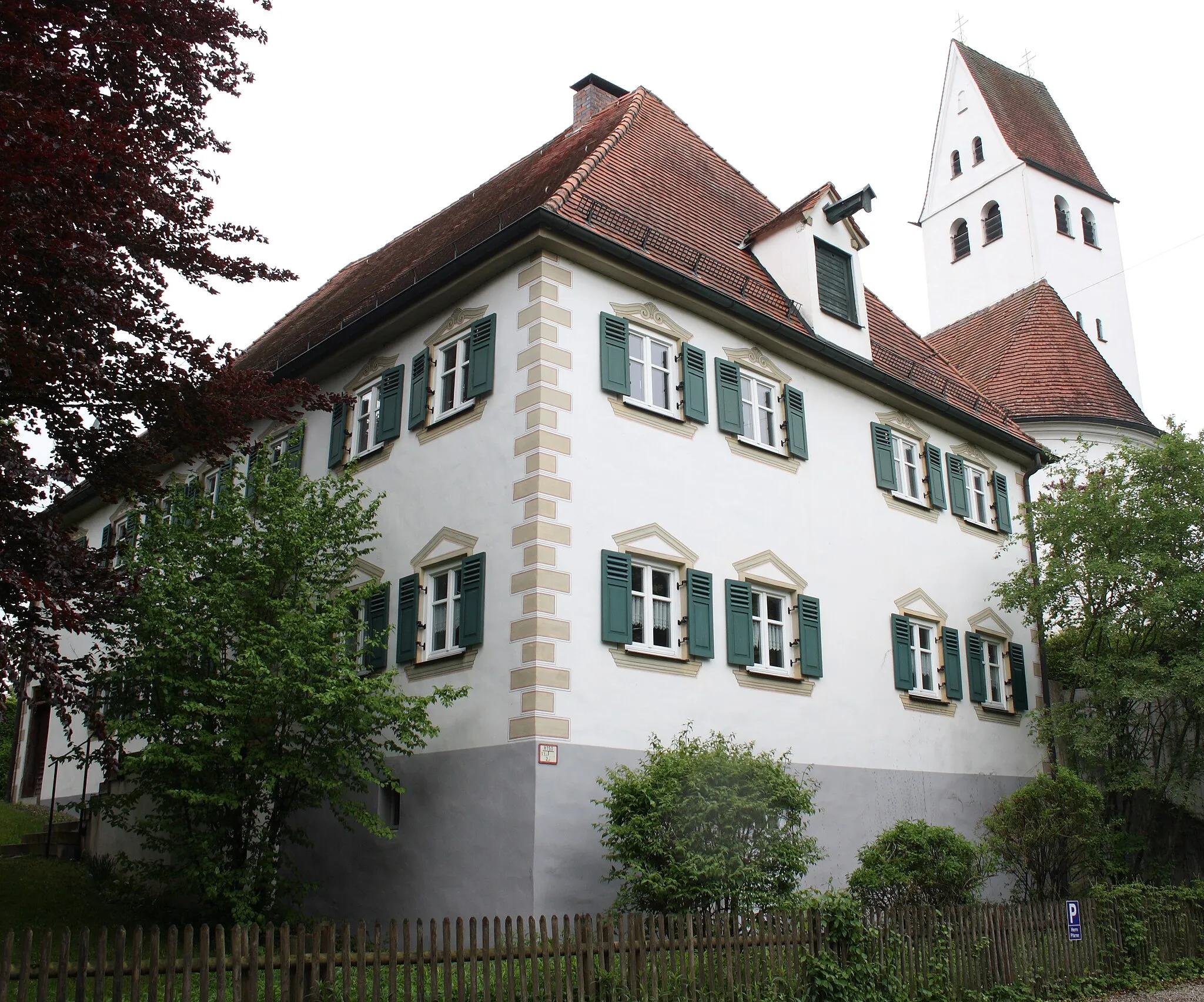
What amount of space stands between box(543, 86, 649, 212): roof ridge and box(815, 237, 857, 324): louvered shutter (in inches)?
149

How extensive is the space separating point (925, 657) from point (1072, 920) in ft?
19.6

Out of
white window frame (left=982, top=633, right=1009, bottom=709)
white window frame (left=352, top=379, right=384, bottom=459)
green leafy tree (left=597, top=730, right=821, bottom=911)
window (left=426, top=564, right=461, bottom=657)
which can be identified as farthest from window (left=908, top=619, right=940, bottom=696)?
white window frame (left=352, top=379, right=384, bottom=459)

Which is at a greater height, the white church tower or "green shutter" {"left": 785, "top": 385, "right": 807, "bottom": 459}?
the white church tower

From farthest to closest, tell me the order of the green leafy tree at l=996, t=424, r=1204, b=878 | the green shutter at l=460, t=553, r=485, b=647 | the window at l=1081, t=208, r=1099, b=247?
the window at l=1081, t=208, r=1099, b=247 < the green leafy tree at l=996, t=424, r=1204, b=878 < the green shutter at l=460, t=553, r=485, b=647

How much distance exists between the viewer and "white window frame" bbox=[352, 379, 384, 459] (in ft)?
56.7

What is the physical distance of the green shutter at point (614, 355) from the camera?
1505 centimetres

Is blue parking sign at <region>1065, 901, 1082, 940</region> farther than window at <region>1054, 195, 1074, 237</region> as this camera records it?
No

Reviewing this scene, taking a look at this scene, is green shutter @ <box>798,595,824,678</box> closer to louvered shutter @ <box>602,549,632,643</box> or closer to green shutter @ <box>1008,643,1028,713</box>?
louvered shutter @ <box>602,549,632,643</box>

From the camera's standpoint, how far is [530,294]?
14961 mm

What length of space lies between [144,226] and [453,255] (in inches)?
237

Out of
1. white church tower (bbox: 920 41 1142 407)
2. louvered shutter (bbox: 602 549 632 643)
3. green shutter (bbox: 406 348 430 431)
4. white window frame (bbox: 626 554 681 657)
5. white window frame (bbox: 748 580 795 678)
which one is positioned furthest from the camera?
white church tower (bbox: 920 41 1142 407)

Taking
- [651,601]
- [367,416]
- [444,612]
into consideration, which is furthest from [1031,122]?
[444,612]

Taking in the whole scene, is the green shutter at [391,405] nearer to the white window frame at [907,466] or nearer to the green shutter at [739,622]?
the green shutter at [739,622]

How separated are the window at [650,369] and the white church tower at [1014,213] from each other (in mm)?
24495
